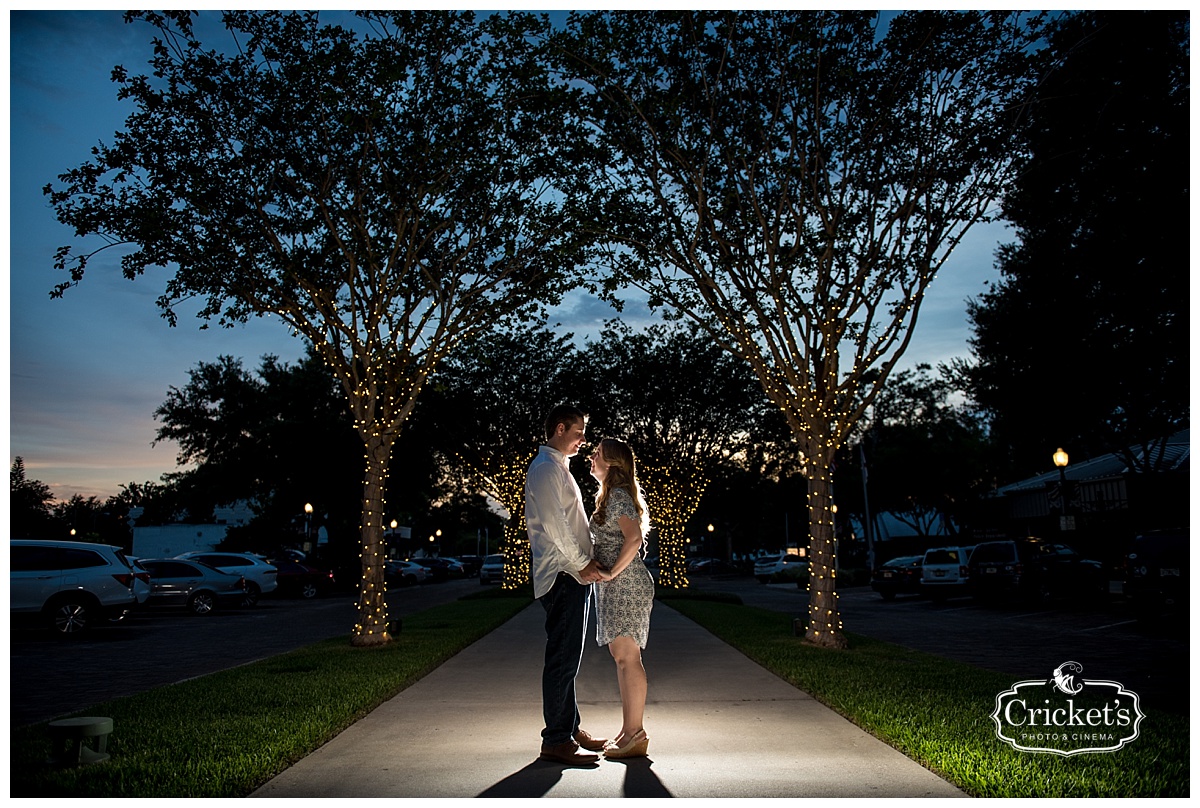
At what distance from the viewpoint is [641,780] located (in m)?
5.32

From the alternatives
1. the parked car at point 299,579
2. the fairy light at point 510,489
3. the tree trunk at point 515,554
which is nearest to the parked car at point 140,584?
the fairy light at point 510,489

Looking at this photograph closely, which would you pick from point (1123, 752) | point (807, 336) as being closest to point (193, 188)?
point (807, 336)

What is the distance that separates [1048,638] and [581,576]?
12.6 meters

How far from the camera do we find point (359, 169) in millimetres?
13672

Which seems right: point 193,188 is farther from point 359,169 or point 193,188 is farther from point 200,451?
point 200,451

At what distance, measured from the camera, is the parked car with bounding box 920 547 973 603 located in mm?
28344

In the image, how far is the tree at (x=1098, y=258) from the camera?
14.5 meters

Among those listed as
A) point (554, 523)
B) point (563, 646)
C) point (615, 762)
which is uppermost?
point (554, 523)

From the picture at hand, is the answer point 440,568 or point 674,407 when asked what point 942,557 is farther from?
point 440,568

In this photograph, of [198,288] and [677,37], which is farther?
[198,288]

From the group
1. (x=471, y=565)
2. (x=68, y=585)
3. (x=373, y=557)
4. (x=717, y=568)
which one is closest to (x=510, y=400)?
(x=68, y=585)
